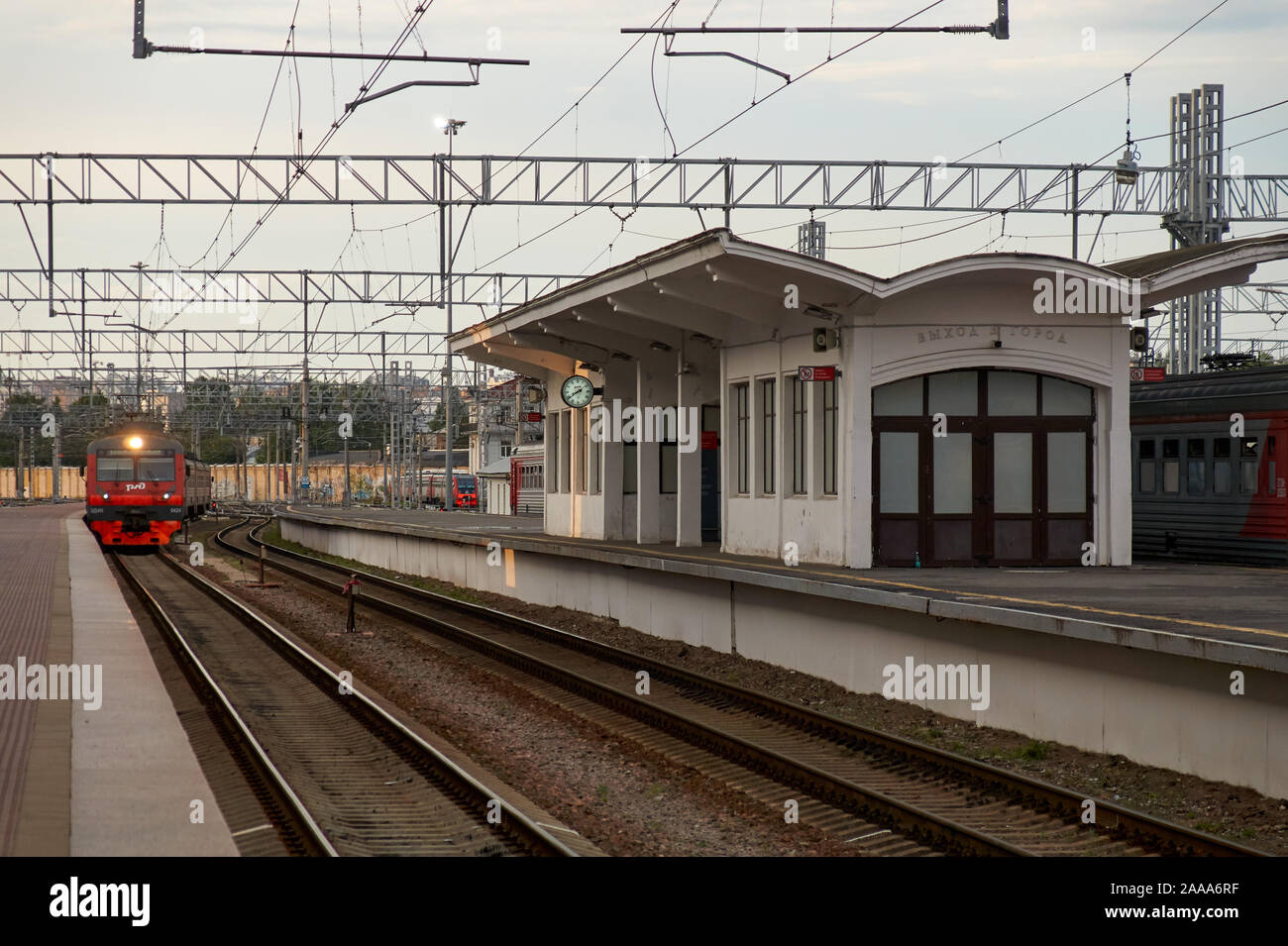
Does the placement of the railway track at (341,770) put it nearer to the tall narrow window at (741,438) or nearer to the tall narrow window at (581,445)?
the tall narrow window at (741,438)

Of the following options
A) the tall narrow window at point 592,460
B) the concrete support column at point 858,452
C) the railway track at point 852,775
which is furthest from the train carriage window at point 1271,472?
the tall narrow window at point 592,460

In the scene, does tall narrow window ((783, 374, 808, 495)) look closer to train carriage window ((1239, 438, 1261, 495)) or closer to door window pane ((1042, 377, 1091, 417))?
door window pane ((1042, 377, 1091, 417))

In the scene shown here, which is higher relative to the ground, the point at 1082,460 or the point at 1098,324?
the point at 1098,324

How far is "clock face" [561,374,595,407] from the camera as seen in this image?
2741cm

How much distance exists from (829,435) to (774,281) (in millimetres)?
2175

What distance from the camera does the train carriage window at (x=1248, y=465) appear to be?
18953 millimetres

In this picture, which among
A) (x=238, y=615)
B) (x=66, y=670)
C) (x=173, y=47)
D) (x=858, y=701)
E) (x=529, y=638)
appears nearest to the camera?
(x=858, y=701)

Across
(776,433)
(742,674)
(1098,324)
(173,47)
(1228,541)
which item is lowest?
(742,674)

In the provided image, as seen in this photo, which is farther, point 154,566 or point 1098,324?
point 154,566
